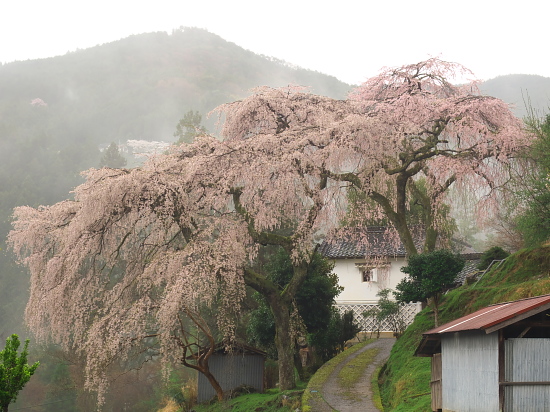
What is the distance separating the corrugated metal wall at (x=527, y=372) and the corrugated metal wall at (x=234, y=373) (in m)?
17.2

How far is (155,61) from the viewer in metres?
156

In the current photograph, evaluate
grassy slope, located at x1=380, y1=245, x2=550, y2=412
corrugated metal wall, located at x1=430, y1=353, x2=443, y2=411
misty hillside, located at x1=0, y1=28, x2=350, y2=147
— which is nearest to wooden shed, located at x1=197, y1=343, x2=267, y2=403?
grassy slope, located at x1=380, y1=245, x2=550, y2=412

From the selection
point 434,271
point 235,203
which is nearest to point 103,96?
point 235,203

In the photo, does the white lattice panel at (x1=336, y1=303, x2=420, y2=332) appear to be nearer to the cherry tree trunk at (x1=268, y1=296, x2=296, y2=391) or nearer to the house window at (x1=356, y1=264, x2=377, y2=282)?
the house window at (x1=356, y1=264, x2=377, y2=282)

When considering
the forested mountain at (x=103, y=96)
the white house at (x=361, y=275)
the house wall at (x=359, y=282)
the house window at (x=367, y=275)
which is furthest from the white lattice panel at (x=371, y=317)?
the forested mountain at (x=103, y=96)

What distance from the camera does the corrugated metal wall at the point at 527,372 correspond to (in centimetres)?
1051

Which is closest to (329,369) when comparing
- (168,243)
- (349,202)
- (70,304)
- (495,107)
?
(349,202)

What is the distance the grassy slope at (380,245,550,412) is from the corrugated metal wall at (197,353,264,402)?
6.80m

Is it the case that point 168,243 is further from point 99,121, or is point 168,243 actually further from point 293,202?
point 99,121

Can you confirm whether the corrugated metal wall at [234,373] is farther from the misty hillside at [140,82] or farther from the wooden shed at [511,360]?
the misty hillside at [140,82]

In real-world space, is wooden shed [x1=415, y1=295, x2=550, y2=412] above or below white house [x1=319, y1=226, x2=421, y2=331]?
below

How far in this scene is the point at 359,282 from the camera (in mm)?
38250

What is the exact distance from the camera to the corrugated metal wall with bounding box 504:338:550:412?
34.5 feet

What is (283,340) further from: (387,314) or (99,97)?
(99,97)
